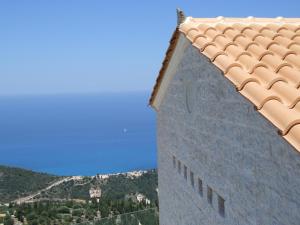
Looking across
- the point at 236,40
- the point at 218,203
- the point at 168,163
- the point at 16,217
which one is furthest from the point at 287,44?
the point at 16,217

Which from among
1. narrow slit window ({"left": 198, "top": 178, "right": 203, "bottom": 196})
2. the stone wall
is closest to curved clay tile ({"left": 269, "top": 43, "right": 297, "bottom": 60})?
the stone wall

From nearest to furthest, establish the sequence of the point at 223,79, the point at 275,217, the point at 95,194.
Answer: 1. the point at 275,217
2. the point at 223,79
3. the point at 95,194

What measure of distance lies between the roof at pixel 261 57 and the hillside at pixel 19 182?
6648 centimetres

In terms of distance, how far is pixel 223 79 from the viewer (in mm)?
4297

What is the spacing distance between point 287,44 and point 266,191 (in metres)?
2.01

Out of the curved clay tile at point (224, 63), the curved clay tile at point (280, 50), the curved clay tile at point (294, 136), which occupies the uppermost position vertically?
the curved clay tile at point (280, 50)

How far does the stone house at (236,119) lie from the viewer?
3.19 meters

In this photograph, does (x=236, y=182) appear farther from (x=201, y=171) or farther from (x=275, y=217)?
(x=201, y=171)

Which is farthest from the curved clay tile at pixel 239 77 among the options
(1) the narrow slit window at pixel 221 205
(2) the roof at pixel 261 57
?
(1) the narrow slit window at pixel 221 205

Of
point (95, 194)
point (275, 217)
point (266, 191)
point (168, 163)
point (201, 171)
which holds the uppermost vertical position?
point (95, 194)

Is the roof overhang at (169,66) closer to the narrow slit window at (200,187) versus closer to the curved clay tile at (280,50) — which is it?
the curved clay tile at (280,50)

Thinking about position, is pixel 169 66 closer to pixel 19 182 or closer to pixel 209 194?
pixel 209 194

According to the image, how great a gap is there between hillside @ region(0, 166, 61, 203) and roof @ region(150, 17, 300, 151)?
6648 centimetres

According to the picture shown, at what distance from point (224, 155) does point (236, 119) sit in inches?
25.4
